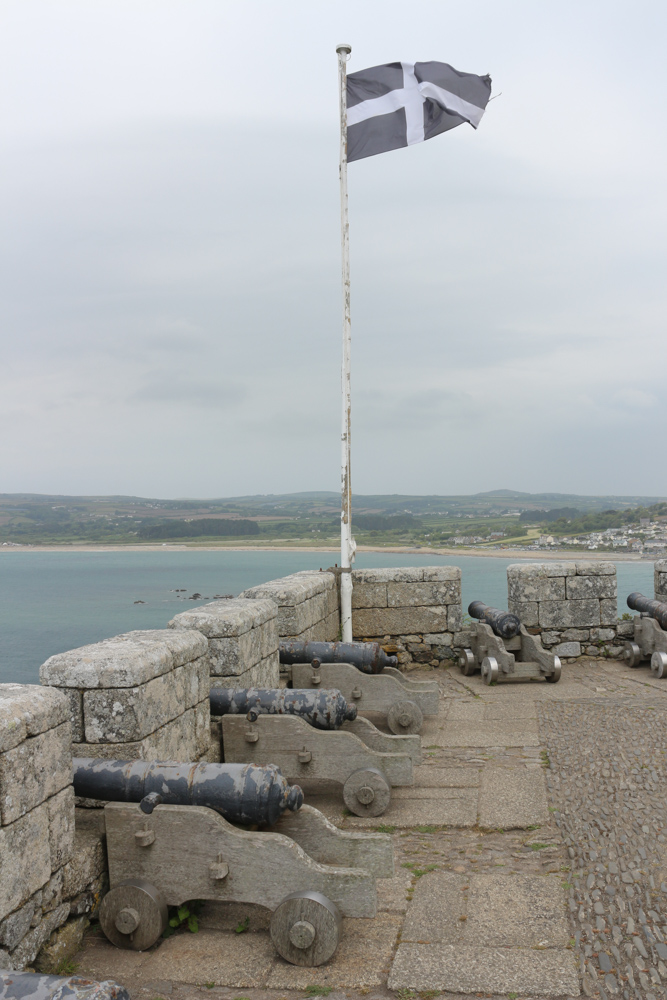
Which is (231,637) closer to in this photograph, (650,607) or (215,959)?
(215,959)

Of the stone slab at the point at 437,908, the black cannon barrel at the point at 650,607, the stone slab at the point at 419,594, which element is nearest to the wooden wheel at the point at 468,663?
the stone slab at the point at 419,594

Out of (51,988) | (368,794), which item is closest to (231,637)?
(368,794)

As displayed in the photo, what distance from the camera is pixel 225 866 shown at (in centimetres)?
325

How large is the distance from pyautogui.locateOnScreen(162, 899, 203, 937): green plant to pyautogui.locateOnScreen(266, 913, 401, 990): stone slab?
0.47 m

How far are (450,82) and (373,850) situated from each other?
9.01 meters

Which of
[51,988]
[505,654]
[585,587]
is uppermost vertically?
[585,587]

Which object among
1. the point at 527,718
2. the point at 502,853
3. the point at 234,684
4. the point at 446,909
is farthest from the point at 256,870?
A: the point at 527,718

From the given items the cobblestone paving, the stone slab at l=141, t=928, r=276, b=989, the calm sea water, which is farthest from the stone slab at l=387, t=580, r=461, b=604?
the stone slab at l=141, t=928, r=276, b=989

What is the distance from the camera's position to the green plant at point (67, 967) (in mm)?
3035

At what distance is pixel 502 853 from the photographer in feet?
13.4

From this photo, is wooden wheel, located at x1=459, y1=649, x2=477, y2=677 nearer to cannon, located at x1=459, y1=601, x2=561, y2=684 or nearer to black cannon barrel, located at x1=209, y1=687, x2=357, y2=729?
cannon, located at x1=459, y1=601, x2=561, y2=684

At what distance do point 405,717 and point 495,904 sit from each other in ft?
8.47

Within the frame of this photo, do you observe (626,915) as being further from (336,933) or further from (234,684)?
(234,684)

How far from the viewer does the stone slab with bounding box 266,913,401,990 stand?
2945mm
